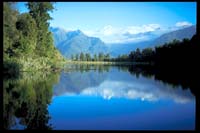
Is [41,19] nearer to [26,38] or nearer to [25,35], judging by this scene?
[25,35]

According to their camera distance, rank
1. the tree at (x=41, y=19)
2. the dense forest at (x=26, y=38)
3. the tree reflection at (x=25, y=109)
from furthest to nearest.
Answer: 1. the tree at (x=41, y=19)
2. the dense forest at (x=26, y=38)
3. the tree reflection at (x=25, y=109)

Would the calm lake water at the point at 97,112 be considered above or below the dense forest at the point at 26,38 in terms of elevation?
below

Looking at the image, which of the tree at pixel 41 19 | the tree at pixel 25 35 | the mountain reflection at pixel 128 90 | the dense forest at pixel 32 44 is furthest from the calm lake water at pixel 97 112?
the tree at pixel 41 19

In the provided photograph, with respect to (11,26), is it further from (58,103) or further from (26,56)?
(58,103)

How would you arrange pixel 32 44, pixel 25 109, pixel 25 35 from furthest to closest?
pixel 32 44 → pixel 25 35 → pixel 25 109

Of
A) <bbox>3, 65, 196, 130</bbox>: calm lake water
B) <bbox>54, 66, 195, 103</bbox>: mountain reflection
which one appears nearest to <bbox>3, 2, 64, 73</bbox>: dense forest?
<bbox>54, 66, 195, 103</bbox>: mountain reflection

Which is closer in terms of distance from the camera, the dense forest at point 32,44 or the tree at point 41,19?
the dense forest at point 32,44

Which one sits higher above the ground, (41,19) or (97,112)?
(41,19)

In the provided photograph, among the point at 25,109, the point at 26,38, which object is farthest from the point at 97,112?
the point at 26,38

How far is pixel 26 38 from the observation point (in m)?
44.3

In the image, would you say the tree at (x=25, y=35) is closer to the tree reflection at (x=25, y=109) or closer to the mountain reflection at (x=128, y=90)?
the mountain reflection at (x=128, y=90)

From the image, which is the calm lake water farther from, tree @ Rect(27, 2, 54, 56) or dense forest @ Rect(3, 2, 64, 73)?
tree @ Rect(27, 2, 54, 56)

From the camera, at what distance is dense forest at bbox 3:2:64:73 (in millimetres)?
33888

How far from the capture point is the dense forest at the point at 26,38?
33.9m
